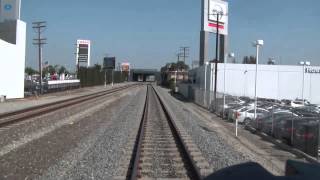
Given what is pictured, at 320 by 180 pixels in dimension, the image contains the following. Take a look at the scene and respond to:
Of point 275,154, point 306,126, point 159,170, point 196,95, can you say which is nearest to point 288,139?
point 306,126

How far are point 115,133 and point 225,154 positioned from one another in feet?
23.9

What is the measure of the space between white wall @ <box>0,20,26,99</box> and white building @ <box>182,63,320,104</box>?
3701 centimetres

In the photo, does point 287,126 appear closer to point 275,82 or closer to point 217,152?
point 217,152

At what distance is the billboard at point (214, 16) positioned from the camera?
311 ft

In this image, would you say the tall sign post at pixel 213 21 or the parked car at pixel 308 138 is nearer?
the parked car at pixel 308 138

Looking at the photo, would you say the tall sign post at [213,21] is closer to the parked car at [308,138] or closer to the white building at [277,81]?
the white building at [277,81]

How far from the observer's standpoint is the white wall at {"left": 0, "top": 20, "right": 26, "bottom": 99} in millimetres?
52875

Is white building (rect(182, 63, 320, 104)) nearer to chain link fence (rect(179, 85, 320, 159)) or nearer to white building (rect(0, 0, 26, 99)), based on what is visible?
white building (rect(0, 0, 26, 99))

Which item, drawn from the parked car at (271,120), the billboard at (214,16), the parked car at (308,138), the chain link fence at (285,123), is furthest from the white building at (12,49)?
the billboard at (214,16)

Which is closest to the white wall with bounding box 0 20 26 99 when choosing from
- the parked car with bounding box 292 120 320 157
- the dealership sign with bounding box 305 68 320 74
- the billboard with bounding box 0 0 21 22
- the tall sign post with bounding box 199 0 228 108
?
the billboard with bounding box 0 0 21 22

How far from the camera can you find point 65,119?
2992 cm

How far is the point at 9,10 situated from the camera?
201 feet

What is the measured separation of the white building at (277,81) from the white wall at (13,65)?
3701 cm

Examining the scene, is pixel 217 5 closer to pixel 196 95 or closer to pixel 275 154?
pixel 196 95
